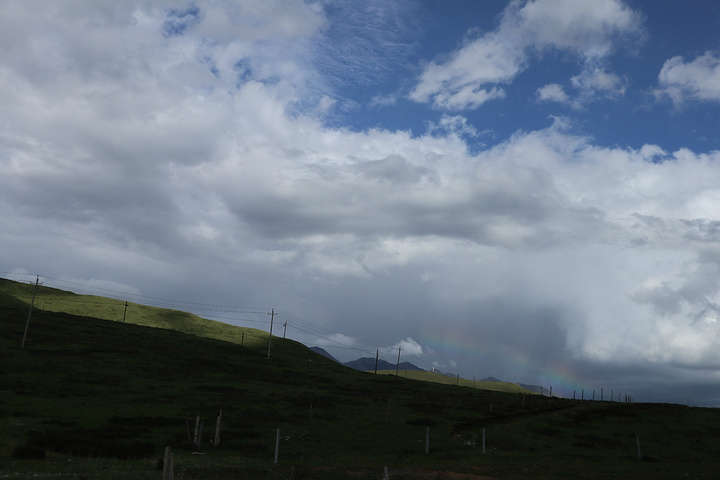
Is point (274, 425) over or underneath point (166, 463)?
underneath

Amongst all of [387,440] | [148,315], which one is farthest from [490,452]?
[148,315]

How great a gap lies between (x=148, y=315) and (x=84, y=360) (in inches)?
3723

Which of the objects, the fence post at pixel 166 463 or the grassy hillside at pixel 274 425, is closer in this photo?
the fence post at pixel 166 463

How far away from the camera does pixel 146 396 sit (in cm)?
7606

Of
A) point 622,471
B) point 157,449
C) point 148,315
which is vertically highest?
point 148,315

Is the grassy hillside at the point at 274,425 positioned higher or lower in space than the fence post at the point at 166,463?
lower

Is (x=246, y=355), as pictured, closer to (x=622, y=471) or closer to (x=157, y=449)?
(x=157, y=449)

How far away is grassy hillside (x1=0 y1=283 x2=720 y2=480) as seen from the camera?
3856cm

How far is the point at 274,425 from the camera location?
64625mm

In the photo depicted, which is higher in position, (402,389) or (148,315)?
(148,315)

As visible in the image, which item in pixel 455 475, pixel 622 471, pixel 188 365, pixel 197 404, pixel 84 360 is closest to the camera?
pixel 455 475

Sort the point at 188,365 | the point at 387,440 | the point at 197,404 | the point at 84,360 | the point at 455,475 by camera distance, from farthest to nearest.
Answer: the point at 188,365, the point at 84,360, the point at 197,404, the point at 387,440, the point at 455,475

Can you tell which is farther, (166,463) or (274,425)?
(274,425)

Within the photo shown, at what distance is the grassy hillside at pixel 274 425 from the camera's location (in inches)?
1518
